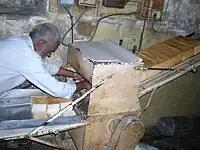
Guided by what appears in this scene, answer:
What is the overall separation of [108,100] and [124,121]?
0.25 metres

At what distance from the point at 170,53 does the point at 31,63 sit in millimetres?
1485

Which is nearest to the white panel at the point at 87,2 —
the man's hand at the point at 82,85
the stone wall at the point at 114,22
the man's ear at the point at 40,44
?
the stone wall at the point at 114,22

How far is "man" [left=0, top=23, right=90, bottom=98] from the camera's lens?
89.4 inches

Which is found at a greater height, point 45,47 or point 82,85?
point 45,47

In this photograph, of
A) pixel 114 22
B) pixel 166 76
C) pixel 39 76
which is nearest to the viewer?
pixel 39 76

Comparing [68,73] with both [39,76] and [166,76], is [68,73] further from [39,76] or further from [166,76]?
[166,76]

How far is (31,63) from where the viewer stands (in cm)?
226

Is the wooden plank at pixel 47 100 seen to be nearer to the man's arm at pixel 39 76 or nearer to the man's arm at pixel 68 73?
the man's arm at pixel 39 76

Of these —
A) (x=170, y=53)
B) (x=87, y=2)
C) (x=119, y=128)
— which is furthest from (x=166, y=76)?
(x=87, y=2)

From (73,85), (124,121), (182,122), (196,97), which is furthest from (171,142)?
(73,85)

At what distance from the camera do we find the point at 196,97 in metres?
4.30

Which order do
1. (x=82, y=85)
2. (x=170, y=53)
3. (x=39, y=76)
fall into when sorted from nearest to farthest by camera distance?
(x=39, y=76)
(x=82, y=85)
(x=170, y=53)

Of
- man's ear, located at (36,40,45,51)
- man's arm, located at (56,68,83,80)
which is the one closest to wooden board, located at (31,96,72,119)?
man's arm, located at (56,68,83,80)

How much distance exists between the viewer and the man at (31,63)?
7.45 feet
